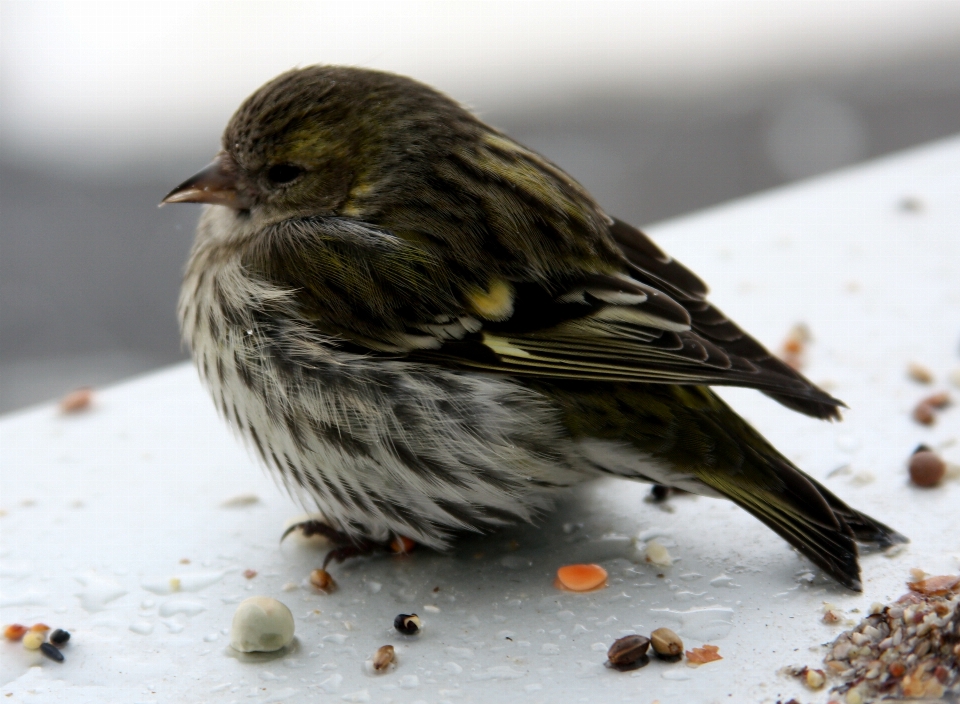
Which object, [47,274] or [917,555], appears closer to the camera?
[917,555]

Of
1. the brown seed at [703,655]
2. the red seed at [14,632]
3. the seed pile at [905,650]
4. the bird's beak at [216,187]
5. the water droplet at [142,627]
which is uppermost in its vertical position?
the bird's beak at [216,187]

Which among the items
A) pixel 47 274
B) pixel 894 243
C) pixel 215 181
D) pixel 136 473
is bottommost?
pixel 47 274

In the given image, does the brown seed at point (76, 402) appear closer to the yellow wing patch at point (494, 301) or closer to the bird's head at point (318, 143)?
the bird's head at point (318, 143)

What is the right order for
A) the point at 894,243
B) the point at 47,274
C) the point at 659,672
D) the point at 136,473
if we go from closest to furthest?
the point at 659,672 → the point at 136,473 → the point at 894,243 → the point at 47,274

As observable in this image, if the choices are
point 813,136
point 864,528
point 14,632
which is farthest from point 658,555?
point 813,136

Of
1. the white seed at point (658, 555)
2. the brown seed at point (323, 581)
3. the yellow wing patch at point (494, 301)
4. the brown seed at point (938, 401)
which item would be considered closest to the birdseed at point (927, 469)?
the brown seed at point (938, 401)

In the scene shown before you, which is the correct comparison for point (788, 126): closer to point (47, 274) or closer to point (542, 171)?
point (47, 274)

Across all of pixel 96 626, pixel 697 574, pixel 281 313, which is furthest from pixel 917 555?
pixel 96 626
